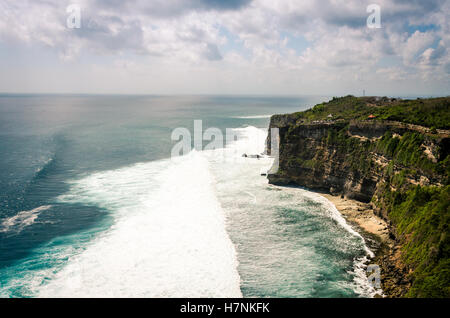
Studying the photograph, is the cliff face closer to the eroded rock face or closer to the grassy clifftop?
the eroded rock face

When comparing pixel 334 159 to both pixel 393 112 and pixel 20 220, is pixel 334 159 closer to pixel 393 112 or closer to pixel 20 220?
pixel 393 112

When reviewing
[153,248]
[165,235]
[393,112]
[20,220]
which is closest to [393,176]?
[393,112]

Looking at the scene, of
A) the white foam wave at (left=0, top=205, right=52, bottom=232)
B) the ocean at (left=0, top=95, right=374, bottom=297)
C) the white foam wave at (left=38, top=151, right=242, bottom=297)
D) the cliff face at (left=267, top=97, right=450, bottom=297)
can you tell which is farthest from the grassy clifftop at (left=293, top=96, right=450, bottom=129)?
the white foam wave at (left=0, top=205, right=52, bottom=232)

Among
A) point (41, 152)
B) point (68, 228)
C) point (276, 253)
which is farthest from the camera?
point (41, 152)

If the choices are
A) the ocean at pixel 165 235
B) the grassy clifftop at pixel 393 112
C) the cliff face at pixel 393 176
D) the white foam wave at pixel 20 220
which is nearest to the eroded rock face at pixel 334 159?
the cliff face at pixel 393 176

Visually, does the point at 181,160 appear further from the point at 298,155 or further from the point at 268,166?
the point at 298,155

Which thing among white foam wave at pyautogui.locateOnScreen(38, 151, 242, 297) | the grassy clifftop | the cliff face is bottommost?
white foam wave at pyautogui.locateOnScreen(38, 151, 242, 297)

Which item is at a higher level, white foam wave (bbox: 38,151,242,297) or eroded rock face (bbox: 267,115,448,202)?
eroded rock face (bbox: 267,115,448,202)

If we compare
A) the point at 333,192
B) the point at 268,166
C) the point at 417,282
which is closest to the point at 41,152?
the point at 268,166
